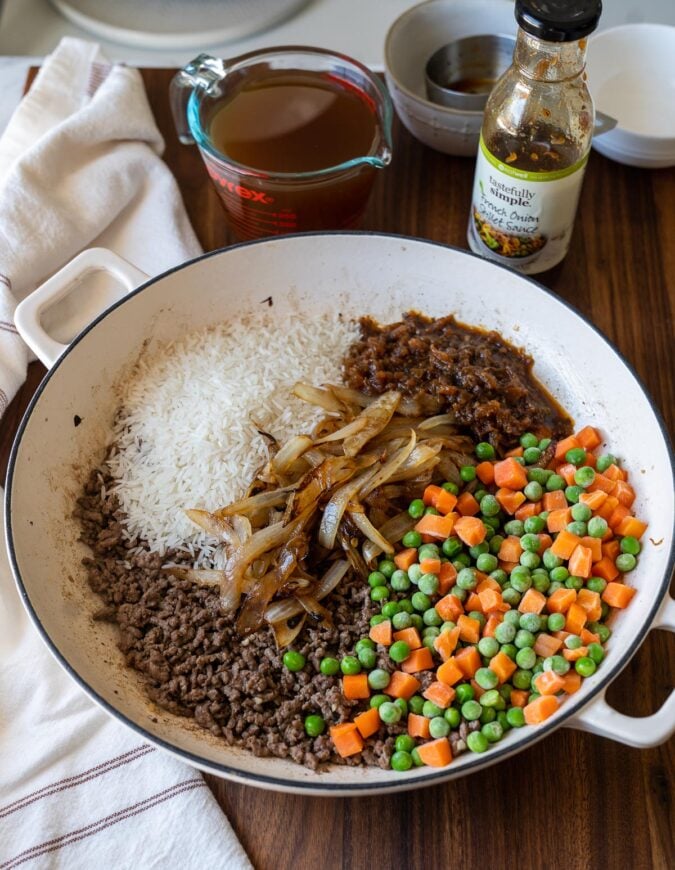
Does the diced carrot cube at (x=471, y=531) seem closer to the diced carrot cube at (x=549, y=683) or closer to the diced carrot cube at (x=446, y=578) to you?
the diced carrot cube at (x=446, y=578)

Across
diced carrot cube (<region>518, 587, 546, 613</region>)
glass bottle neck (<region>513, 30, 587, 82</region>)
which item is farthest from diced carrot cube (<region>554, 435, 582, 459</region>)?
glass bottle neck (<region>513, 30, 587, 82</region>)

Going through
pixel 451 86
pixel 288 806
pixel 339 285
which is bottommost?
pixel 288 806

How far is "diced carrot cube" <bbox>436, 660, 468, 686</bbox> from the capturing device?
6.25 feet

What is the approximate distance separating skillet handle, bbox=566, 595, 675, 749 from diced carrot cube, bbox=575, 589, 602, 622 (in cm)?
27

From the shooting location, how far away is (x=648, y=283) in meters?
2.76

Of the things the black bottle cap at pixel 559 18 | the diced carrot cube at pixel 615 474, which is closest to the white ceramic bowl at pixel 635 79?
the black bottle cap at pixel 559 18

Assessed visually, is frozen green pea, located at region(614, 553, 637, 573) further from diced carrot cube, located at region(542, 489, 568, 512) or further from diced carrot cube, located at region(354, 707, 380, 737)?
diced carrot cube, located at region(354, 707, 380, 737)

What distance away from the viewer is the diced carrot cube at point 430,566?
6.72 feet

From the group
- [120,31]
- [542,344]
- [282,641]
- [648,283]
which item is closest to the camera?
[282,641]

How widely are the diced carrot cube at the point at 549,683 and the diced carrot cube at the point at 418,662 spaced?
0.79 feet

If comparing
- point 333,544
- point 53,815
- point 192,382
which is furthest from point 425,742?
point 192,382

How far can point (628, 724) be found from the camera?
168 cm

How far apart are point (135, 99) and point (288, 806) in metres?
2.22

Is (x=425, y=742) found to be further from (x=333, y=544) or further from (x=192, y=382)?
(x=192, y=382)
